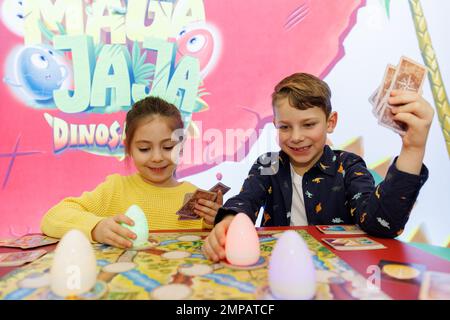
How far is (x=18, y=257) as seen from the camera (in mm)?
763

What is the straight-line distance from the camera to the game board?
0.54m

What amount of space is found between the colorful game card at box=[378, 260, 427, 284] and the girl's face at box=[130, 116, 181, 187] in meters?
0.85

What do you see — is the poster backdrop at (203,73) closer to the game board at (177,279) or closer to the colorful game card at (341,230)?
the colorful game card at (341,230)

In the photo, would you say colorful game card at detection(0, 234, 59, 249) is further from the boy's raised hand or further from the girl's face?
the boy's raised hand

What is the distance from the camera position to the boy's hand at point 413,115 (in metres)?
0.80

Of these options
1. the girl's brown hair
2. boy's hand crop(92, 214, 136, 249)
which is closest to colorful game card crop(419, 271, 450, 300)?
boy's hand crop(92, 214, 136, 249)

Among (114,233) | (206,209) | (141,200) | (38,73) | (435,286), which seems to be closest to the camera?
(435,286)

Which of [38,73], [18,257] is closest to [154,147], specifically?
[18,257]

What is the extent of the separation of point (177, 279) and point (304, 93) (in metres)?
0.83

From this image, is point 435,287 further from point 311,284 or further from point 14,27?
point 14,27

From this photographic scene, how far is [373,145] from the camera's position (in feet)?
8.49

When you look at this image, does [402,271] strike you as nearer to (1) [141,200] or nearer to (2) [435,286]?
(2) [435,286]

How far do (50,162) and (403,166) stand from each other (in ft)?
7.94
